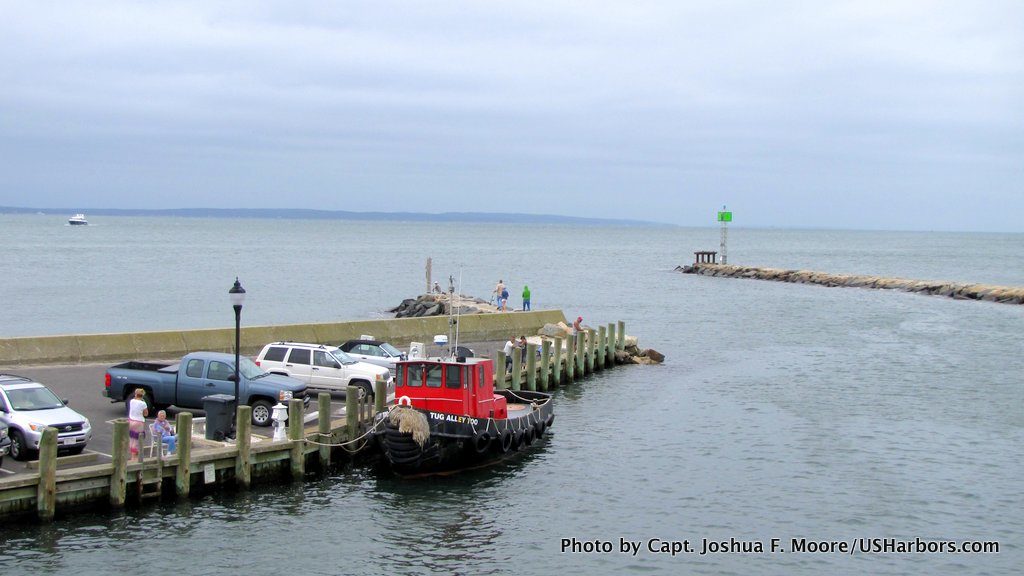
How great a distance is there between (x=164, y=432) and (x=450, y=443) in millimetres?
6565

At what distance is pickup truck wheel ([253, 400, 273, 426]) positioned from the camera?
23656mm

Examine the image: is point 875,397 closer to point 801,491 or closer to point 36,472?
point 801,491

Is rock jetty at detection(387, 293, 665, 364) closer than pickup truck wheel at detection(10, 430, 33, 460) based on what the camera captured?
No

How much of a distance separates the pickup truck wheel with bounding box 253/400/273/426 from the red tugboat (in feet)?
8.15

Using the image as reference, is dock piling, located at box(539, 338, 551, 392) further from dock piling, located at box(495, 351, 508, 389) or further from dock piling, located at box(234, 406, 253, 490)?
dock piling, located at box(234, 406, 253, 490)

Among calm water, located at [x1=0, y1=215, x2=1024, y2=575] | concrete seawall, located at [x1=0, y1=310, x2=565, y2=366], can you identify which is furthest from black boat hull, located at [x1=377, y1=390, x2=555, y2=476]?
concrete seawall, located at [x1=0, y1=310, x2=565, y2=366]

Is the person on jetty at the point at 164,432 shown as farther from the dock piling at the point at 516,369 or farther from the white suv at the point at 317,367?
the dock piling at the point at 516,369

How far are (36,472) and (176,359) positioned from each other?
13.6m

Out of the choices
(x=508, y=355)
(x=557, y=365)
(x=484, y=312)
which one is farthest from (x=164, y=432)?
(x=484, y=312)

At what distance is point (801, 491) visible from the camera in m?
23.9

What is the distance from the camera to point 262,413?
77.7ft

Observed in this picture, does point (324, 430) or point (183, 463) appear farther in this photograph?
point (324, 430)

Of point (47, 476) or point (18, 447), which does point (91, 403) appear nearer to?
point (18, 447)

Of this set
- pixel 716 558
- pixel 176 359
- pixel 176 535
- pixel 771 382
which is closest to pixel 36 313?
pixel 176 359
